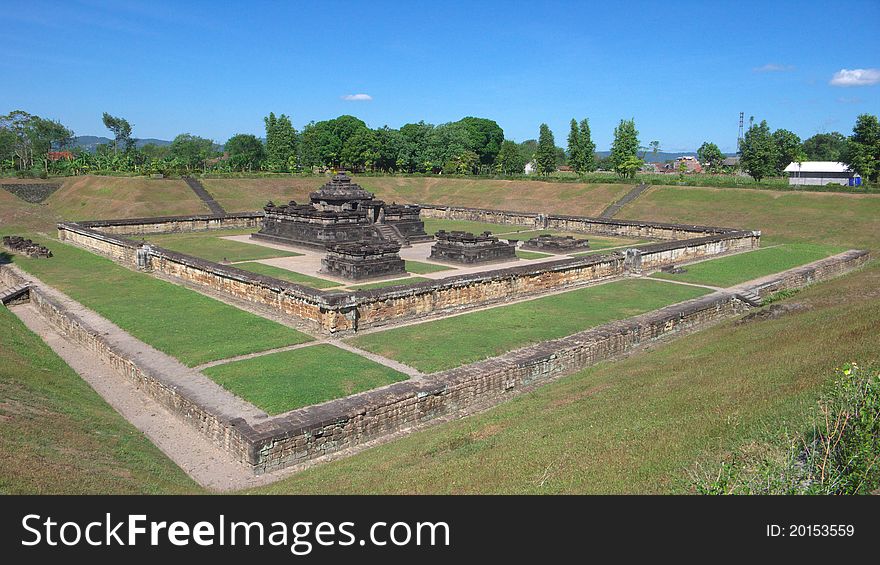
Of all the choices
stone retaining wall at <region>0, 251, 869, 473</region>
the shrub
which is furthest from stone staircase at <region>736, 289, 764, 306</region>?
the shrub

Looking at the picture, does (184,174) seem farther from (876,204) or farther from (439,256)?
(876,204)

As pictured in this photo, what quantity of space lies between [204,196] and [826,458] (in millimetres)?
46208

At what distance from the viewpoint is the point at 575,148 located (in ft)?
227

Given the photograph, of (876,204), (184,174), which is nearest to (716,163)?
(876,204)

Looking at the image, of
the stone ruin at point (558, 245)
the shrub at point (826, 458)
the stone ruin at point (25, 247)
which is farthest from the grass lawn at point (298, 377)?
the stone ruin at point (25, 247)

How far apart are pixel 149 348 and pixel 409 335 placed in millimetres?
6096

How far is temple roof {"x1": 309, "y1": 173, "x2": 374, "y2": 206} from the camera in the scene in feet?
108

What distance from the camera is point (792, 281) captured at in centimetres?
2220

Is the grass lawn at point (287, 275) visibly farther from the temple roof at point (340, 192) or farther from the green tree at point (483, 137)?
the green tree at point (483, 137)

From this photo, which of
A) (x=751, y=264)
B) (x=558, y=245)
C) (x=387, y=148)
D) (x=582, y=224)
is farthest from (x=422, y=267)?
(x=387, y=148)

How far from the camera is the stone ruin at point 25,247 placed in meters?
26.1

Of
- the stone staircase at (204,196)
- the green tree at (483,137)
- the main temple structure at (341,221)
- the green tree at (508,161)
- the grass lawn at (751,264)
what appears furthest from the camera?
the green tree at (483,137)

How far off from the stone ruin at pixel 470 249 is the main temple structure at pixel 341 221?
4.09 meters
